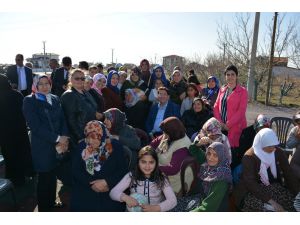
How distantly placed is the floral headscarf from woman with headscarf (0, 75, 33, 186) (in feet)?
5.59

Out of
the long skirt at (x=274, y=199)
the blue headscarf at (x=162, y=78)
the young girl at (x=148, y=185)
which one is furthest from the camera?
the blue headscarf at (x=162, y=78)

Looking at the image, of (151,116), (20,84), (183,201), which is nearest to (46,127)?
(183,201)

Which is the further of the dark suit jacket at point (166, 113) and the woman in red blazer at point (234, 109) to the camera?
the dark suit jacket at point (166, 113)

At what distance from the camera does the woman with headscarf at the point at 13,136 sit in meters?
4.17

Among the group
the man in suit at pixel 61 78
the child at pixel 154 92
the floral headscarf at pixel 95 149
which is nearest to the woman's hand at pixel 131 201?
the floral headscarf at pixel 95 149

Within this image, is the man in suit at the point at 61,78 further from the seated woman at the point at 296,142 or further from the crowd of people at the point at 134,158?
the seated woman at the point at 296,142

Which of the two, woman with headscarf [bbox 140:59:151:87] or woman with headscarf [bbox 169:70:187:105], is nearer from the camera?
woman with headscarf [bbox 169:70:187:105]

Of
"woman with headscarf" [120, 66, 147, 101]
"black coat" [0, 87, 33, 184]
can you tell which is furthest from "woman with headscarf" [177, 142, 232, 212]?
"woman with headscarf" [120, 66, 147, 101]

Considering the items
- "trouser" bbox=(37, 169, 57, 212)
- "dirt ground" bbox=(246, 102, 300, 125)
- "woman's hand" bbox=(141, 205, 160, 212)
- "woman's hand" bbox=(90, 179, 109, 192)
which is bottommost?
"dirt ground" bbox=(246, 102, 300, 125)

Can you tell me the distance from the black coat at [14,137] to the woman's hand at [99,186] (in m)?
1.95

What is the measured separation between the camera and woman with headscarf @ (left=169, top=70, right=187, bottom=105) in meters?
5.77

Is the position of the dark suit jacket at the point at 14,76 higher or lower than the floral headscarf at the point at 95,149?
higher

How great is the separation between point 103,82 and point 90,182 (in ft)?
9.08

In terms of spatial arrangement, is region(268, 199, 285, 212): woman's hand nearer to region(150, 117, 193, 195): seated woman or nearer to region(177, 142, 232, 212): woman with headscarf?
region(177, 142, 232, 212): woman with headscarf
